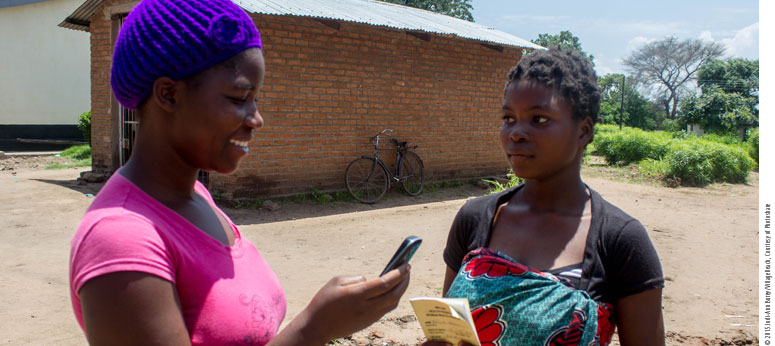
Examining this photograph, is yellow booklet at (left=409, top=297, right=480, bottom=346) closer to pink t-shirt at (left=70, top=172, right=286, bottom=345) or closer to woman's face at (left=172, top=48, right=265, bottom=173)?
pink t-shirt at (left=70, top=172, right=286, bottom=345)

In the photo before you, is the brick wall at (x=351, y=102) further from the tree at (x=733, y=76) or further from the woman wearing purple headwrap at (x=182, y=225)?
the tree at (x=733, y=76)

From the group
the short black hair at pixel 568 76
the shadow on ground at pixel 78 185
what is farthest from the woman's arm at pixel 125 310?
the shadow on ground at pixel 78 185

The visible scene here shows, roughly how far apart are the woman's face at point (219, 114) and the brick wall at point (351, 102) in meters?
7.28

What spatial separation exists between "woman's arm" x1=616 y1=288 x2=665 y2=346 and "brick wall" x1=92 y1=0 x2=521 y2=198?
7327 mm

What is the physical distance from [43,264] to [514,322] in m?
5.67

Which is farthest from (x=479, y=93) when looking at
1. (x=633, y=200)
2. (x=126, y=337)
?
(x=126, y=337)

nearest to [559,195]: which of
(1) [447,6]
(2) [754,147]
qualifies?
(2) [754,147]

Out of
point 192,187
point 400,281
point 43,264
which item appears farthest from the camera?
point 43,264

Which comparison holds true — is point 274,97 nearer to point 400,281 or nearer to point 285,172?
point 285,172

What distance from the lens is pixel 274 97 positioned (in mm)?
8617

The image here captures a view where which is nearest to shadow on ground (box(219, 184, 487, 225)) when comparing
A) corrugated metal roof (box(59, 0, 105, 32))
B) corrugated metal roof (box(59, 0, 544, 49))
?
corrugated metal roof (box(59, 0, 544, 49))

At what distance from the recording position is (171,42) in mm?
1127

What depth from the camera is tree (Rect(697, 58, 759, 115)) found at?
1454 inches

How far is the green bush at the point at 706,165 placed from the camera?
14156 mm
